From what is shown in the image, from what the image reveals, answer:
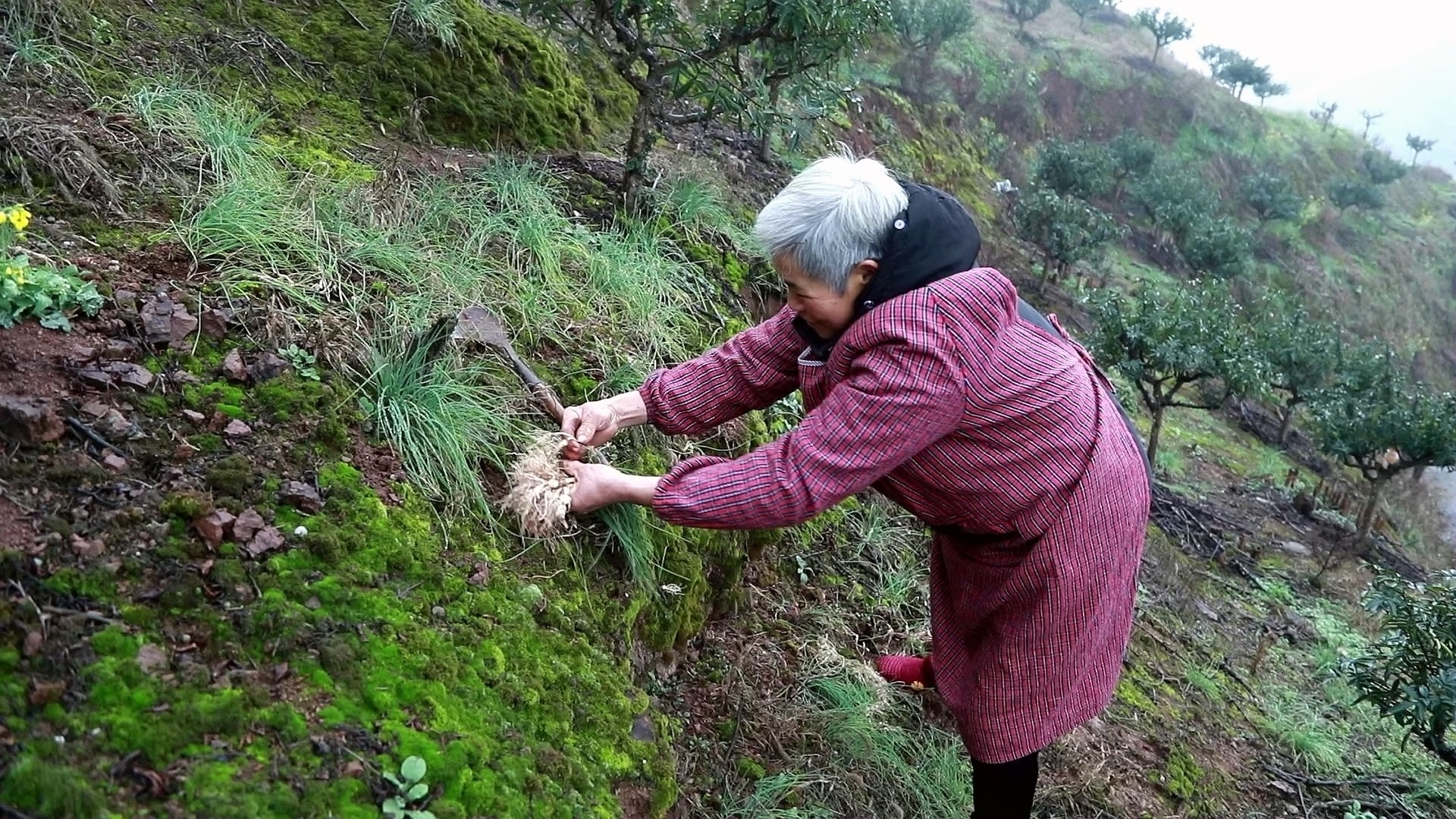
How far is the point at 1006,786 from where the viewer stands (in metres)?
2.41

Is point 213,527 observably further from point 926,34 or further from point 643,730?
point 926,34

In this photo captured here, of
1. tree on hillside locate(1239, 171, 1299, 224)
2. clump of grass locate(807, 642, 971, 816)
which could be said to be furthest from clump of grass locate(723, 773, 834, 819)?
tree on hillside locate(1239, 171, 1299, 224)

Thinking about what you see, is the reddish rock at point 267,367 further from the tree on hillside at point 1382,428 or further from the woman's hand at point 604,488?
the tree on hillside at point 1382,428

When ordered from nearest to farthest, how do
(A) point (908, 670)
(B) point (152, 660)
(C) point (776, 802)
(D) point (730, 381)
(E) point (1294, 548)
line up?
1. (B) point (152, 660)
2. (D) point (730, 381)
3. (C) point (776, 802)
4. (A) point (908, 670)
5. (E) point (1294, 548)

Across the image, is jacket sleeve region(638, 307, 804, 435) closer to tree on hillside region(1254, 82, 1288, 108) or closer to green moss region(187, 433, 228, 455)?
green moss region(187, 433, 228, 455)

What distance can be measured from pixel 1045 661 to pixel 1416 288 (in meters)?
38.3

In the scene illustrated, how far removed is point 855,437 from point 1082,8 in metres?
44.7

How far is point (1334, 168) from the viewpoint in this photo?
35.8 metres

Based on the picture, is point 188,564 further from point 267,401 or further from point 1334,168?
point 1334,168

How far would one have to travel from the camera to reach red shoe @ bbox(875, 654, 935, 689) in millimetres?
3100

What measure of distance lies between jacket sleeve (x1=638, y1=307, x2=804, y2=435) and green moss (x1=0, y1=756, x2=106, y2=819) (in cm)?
146

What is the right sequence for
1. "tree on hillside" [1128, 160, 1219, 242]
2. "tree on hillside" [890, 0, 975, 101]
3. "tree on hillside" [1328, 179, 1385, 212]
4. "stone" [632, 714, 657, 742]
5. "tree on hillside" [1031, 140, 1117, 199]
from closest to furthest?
"stone" [632, 714, 657, 742] < "tree on hillside" [1031, 140, 1117, 199] < "tree on hillside" [890, 0, 975, 101] < "tree on hillside" [1128, 160, 1219, 242] < "tree on hillside" [1328, 179, 1385, 212]

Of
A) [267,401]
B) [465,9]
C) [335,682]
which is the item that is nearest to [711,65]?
[465,9]

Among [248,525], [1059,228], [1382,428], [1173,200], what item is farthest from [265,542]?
[1173,200]
